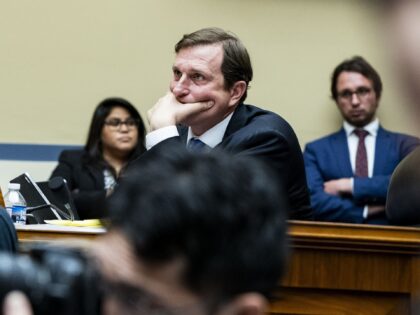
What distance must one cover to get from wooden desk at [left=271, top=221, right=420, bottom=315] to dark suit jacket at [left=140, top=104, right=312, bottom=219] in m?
0.39

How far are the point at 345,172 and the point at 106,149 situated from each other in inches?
52.5

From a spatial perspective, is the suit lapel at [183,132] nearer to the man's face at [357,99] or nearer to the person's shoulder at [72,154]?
the person's shoulder at [72,154]

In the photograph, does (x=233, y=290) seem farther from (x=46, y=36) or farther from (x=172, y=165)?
(x=46, y=36)

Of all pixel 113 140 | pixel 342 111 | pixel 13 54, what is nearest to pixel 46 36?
pixel 13 54

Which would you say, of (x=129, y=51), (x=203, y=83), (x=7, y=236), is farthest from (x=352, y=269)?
(x=129, y=51)

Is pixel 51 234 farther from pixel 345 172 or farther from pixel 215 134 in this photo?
pixel 345 172

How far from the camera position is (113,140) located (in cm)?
630

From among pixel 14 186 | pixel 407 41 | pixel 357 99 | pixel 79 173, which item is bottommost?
pixel 79 173

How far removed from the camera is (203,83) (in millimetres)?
4426

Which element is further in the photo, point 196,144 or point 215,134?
point 215,134

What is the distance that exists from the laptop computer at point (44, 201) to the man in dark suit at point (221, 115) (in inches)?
18.3

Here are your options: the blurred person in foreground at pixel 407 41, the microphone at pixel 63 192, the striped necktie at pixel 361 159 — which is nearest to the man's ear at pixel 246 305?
the blurred person in foreground at pixel 407 41

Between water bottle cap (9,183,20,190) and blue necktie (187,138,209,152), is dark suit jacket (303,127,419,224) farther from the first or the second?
water bottle cap (9,183,20,190)

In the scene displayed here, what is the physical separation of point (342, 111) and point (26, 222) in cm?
256
